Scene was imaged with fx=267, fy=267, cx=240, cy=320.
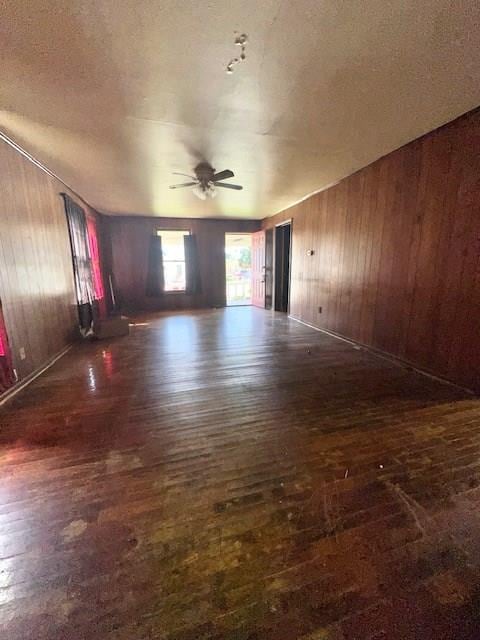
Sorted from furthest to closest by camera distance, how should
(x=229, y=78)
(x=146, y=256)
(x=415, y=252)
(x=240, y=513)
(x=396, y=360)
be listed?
(x=146, y=256), (x=396, y=360), (x=415, y=252), (x=229, y=78), (x=240, y=513)

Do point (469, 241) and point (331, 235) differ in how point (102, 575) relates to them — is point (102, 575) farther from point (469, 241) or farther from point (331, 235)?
point (331, 235)

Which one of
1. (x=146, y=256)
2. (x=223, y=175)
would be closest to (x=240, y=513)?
(x=223, y=175)

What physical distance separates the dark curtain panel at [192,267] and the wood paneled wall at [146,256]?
0.12 m

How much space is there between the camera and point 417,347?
299cm

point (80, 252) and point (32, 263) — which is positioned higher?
point (80, 252)

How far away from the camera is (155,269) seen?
717 cm

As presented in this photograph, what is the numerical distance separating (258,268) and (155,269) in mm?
2782

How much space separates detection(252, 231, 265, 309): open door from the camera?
23.3 feet

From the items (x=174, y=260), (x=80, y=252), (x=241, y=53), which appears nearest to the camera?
(x=241, y=53)

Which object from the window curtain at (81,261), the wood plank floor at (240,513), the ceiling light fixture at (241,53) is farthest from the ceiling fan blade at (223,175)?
the wood plank floor at (240,513)

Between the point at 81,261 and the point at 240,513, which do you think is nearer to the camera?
the point at 240,513

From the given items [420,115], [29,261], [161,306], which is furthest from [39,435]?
[161,306]

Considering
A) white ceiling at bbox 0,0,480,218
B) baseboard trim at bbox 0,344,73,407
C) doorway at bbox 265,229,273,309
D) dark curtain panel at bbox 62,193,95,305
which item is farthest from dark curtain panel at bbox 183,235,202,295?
baseboard trim at bbox 0,344,73,407

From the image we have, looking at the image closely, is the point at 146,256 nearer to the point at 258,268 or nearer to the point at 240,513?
the point at 258,268
